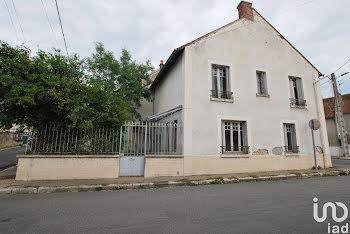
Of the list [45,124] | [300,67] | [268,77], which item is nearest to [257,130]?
[268,77]

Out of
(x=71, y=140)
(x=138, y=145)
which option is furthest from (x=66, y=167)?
(x=138, y=145)

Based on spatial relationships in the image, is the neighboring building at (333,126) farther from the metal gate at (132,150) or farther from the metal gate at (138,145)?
the metal gate at (132,150)

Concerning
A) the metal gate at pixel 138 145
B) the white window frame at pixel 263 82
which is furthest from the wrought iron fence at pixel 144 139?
the white window frame at pixel 263 82

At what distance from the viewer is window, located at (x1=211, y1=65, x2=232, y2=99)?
332 inches

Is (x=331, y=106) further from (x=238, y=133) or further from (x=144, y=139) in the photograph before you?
(x=144, y=139)

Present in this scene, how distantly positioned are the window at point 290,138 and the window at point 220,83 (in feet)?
12.3

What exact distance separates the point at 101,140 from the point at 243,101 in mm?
6536

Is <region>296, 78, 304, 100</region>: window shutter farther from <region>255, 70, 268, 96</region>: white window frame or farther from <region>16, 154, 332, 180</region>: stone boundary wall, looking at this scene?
<region>16, 154, 332, 180</region>: stone boundary wall

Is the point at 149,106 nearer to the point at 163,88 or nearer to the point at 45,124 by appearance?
the point at 163,88

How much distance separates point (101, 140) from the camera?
6875mm

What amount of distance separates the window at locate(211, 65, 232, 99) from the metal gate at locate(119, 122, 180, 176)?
2870mm

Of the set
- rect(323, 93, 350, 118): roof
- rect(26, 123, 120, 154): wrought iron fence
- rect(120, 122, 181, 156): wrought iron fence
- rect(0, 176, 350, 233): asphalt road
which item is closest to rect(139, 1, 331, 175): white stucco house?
rect(120, 122, 181, 156): wrought iron fence

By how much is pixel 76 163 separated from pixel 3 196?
200 cm

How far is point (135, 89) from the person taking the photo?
488 inches
